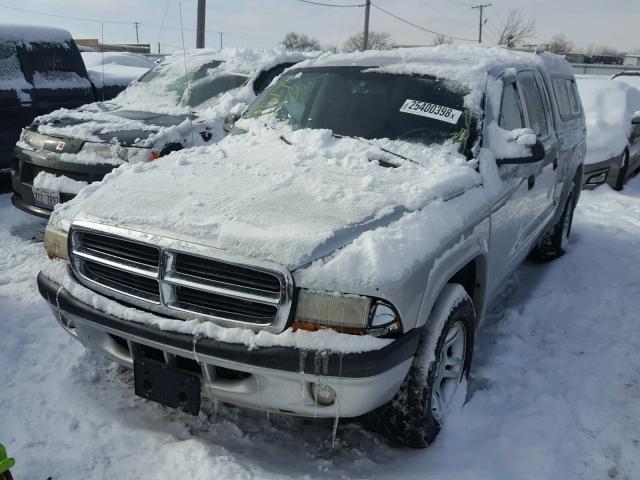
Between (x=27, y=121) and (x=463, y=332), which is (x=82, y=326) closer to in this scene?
(x=463, y=332)

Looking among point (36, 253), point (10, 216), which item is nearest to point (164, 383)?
point (36, 253)

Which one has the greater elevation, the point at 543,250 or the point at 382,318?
the point at 382,318

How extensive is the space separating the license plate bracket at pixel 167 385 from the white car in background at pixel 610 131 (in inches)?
296

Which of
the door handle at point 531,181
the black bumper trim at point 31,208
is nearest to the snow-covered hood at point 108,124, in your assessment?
the black bumper trim at point 31,208

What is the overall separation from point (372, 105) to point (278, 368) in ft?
6.52

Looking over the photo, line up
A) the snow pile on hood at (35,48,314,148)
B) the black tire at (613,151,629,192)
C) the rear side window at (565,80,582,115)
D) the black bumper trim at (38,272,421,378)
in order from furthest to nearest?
1. the black tire at (613,151,629,192)
2. the rear side window at (565,80,582,115)
3. the snow pile on hood at (35,48,314,148)
4. the black bumper trim at (38,272,421,378)

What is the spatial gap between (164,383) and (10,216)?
180 inches

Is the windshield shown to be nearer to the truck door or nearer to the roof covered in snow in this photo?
the roof covered in snow

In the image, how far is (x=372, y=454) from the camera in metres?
2.75

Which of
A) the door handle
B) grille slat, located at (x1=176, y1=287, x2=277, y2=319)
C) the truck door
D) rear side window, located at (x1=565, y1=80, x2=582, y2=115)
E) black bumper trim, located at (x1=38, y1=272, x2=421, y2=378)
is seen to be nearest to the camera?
black bumper trim, located at (x1=38, y1=272, x2=421, y2=378)

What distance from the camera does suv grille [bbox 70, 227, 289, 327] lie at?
2.30 metres

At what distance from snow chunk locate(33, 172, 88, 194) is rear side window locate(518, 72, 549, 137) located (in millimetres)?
3667

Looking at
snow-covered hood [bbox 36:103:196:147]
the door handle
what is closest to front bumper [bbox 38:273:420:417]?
the door handle

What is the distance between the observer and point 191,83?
6.87 m
